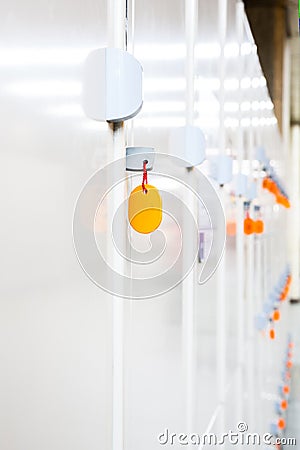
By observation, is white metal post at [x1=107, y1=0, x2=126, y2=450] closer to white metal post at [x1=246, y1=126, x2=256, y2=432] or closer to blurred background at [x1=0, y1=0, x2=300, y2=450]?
blurred background at [x1=0, y1=0, x2=300, y2=450]

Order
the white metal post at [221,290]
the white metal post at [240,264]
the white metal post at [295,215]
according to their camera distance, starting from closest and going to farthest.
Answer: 1. the white metal post at [221,290]
2. the white metal post at [240,264]
3. the white metal post at [295,215]

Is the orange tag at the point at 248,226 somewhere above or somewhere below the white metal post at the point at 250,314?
above

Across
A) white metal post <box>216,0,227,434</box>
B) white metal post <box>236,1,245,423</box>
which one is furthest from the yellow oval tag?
white metal post <box>236,1,245,423</box>

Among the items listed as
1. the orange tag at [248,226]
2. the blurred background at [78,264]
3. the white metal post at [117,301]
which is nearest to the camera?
the blurred background at [78,264]

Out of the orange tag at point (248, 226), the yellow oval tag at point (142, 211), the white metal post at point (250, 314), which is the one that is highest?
the orange tag at point (248, 226)

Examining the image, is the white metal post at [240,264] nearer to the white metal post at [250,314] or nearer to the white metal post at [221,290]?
the white metal post at [250,314]

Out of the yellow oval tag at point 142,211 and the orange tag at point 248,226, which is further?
the orange tag at point 248,226

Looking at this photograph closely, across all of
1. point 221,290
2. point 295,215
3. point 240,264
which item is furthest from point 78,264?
point 295,215

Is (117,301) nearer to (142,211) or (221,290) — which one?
(142,211)

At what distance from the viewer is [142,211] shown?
0.78m

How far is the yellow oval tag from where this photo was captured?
0.79m

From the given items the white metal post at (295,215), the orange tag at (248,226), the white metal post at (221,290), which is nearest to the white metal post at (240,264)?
the orange tag at (248,226)

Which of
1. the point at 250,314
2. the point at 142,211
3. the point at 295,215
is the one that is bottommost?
the point at 250,314

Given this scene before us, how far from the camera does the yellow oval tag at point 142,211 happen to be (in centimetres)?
79
